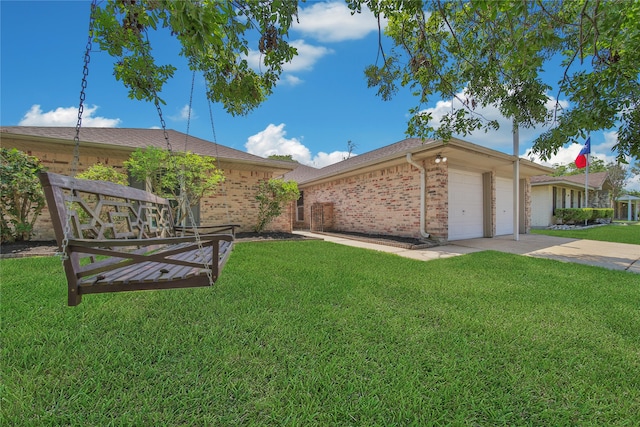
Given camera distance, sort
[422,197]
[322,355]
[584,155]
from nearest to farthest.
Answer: [322,355] < [422,197] < [584,155]

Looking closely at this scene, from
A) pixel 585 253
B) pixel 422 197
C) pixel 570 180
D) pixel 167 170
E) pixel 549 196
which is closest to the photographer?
pixel 585 253

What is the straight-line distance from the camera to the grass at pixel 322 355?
5.43 feet

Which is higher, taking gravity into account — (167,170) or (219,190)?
(167,170)

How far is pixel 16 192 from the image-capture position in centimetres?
659

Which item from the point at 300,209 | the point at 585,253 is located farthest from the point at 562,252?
the point at 300,209

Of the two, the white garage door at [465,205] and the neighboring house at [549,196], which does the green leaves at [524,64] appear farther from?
the neighboring house at [549,196]

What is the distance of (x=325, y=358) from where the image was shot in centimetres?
219

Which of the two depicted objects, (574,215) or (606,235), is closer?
(606,235)

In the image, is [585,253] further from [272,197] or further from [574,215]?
[574,215]

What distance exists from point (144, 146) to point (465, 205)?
11.6 metres

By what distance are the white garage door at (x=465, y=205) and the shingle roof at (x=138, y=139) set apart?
6.23m

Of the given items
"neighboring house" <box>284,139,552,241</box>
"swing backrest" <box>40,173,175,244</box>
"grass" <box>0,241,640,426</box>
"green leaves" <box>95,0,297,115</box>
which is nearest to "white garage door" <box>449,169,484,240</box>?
"neighboring house" <box>284,139,552,241</box>

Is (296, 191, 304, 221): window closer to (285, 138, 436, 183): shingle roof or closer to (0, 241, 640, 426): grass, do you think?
(285, 138, 436, 183): shingle roof

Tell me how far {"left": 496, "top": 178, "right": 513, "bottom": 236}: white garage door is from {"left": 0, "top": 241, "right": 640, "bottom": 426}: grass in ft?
26.2
